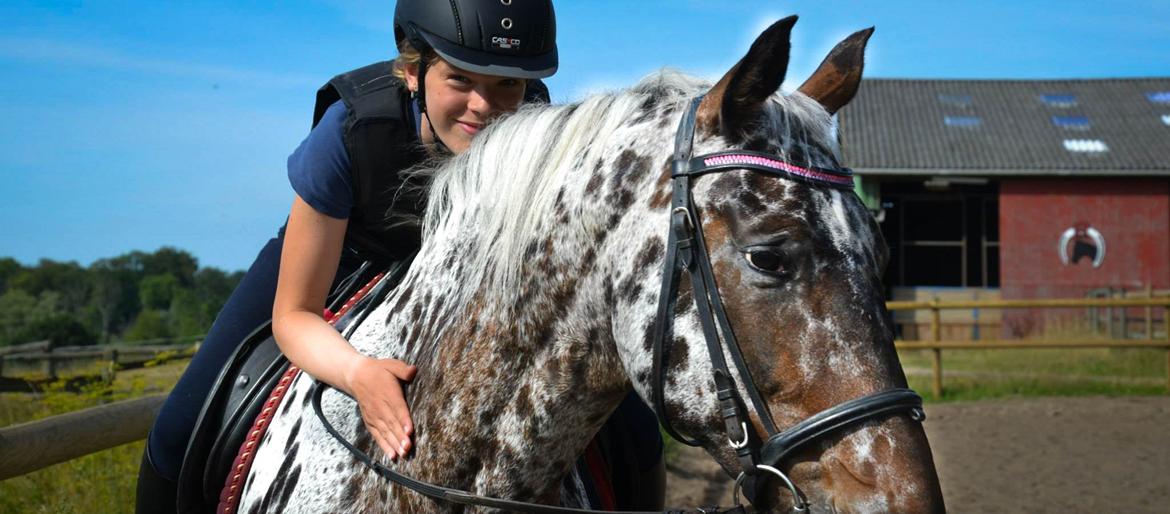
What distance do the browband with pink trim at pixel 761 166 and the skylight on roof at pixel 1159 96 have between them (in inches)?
1089

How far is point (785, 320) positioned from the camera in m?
1.60

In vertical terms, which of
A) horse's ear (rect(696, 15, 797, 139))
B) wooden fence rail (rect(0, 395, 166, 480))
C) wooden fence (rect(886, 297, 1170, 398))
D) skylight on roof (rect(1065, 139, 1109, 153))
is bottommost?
wooden fence (rect(886, 297, 1170, 398))

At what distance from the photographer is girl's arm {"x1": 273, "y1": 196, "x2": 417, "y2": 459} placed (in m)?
2.01

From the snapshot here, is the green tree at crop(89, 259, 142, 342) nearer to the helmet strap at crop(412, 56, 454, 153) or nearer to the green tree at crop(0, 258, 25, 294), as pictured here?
the green tree at crop(0, 258, 25, 294)

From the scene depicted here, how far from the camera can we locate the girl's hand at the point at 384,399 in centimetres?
200

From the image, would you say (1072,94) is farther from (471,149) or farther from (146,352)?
(471,149)

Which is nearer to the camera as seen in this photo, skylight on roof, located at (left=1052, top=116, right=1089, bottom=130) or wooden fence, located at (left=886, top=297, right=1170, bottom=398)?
wooden fence, located at (left=886, top=297, right=1170, bottom=398)

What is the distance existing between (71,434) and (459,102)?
8.27 ft

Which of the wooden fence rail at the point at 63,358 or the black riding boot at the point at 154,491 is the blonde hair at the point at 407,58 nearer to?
the black riding boot at the point at 154,491

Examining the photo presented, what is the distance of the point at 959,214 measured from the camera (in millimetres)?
23703

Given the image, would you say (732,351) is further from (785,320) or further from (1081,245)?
(1081,245)

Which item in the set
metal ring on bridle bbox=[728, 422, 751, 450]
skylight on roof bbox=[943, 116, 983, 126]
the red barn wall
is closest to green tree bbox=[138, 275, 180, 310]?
metal ring on bridle bbox=[728, 422, 751, 450]

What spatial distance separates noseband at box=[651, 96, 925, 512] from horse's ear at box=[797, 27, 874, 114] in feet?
1.03

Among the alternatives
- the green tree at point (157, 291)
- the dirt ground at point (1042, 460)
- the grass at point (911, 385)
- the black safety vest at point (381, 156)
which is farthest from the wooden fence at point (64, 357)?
the black safety vest at point (381, 156)
